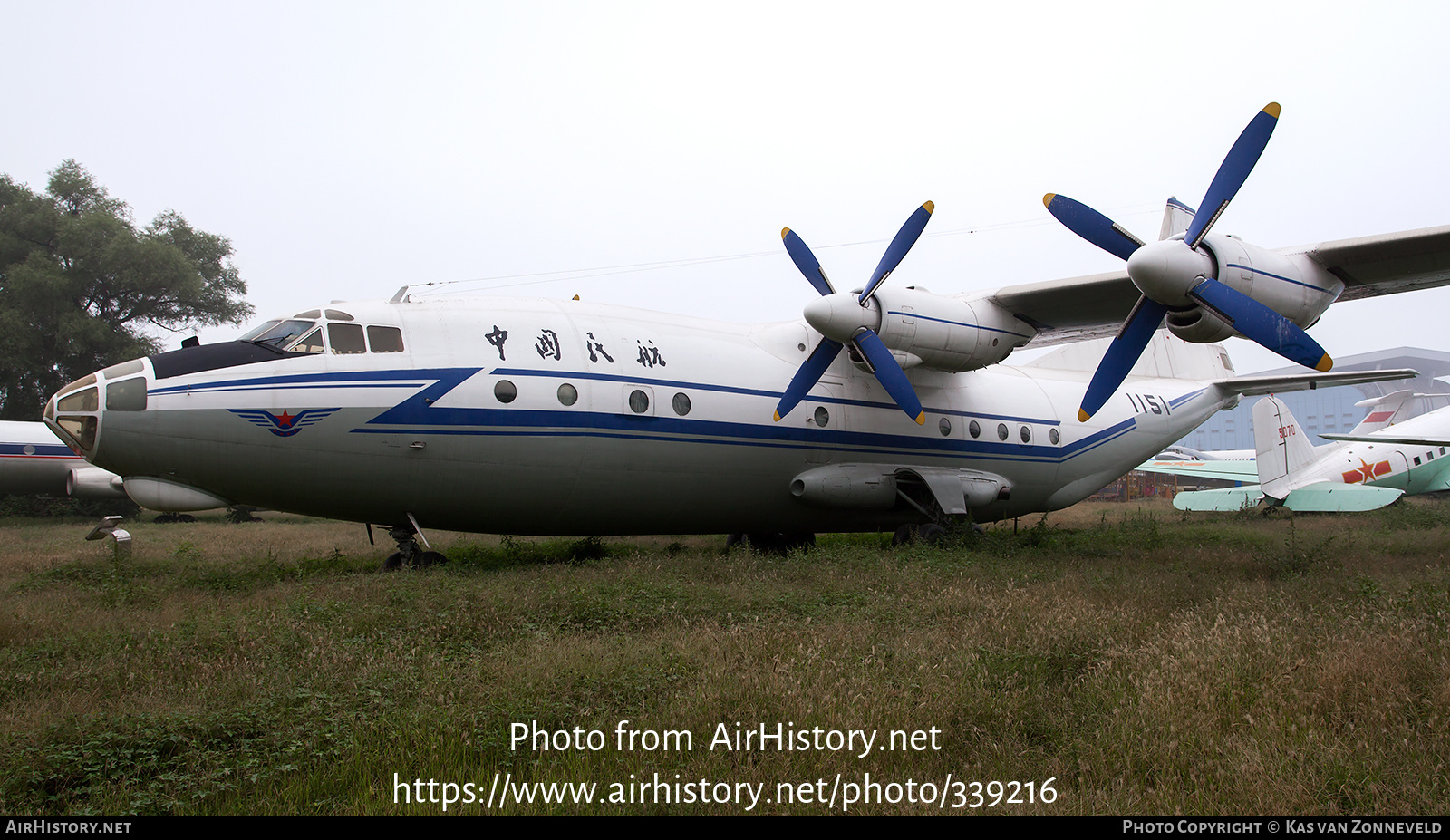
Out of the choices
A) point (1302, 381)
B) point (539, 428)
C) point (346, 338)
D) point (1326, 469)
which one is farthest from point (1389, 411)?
point (346, 338)

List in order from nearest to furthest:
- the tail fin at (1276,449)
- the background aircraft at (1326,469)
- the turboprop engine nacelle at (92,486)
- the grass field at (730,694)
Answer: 1. the grass field at (730,694)
2. the background aircraft at (1326,469)
3. the tail fin at (1276,449)
4. the turboprop engine nacelle at (92,486)

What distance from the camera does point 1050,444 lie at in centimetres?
1614

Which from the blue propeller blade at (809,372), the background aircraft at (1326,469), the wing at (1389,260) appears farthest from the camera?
the background aircraft at (1326,469)

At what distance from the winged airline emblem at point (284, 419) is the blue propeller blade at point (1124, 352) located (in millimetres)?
10406

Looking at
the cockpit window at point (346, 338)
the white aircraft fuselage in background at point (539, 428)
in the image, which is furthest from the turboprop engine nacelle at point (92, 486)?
the cockpit window at point (346, 338)

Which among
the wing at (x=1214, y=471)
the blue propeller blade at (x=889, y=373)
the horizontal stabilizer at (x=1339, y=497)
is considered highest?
the blue propeller blade at (x=889, y=373)

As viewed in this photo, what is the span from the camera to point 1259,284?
10.7 metres

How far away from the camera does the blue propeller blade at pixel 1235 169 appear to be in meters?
10.4

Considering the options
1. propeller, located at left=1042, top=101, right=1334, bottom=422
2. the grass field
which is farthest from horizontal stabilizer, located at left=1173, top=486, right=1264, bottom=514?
the grass field

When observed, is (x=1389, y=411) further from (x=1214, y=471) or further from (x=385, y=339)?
(x=385, y=339)

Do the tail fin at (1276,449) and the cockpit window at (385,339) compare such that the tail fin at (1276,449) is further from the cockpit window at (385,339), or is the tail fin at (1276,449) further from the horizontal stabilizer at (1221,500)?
the cockpit window at (385,339)

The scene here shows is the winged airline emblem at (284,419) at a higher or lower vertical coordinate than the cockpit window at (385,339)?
lower

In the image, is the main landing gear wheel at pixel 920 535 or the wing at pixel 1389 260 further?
the main landing gear wheel at pixel 920 535

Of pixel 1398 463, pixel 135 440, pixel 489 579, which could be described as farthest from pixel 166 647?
pixel 1398 463
